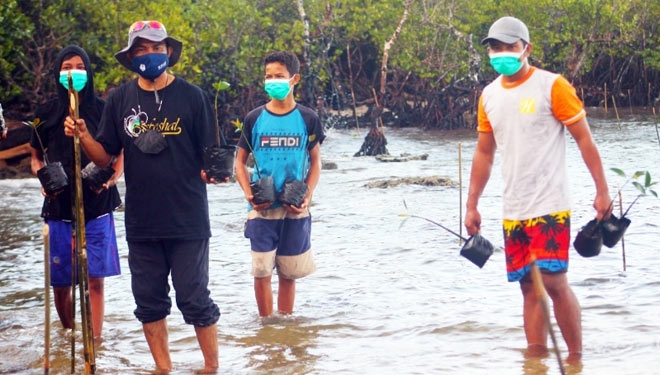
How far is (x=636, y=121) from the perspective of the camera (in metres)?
22.9

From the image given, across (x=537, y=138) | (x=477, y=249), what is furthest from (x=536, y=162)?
(x=477, y=249)

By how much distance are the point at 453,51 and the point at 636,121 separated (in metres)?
5.29

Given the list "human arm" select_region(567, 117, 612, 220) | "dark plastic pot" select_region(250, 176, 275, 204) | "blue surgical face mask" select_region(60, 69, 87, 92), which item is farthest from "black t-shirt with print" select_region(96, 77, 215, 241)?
"human arm" select_region(567, 117, 612, 220)

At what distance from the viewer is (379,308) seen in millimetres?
6234

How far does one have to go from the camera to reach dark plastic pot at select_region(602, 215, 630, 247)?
170 inches

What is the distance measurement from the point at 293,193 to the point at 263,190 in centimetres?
15

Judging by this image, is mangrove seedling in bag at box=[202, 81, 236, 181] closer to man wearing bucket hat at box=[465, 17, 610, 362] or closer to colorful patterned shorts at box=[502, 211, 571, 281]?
man wearing bucket hat at box=[465, 17, 610, 362]

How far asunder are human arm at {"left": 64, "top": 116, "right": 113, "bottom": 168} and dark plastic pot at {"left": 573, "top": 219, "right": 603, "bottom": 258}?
2.00m

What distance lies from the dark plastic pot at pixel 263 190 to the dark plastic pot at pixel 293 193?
0.20 feet

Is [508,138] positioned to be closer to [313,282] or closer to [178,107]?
[178,107]

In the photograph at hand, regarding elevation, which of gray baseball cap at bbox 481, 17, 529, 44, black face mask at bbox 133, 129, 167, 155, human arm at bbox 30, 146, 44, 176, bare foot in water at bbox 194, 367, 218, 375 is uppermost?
gray baseball cap at bbox 481, 17, 529, 44

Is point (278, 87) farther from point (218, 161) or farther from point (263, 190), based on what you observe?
point (218, 161)

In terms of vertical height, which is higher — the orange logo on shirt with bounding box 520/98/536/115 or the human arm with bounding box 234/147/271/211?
the orange logo on shirt with bounding box 520/98/536/115

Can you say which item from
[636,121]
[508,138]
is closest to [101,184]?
[508,138]
